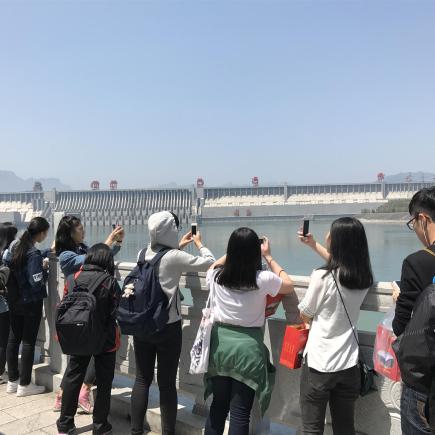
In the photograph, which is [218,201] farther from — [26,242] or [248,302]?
[248,302]

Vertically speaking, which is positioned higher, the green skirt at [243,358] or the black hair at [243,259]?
the black hair at [243,259]

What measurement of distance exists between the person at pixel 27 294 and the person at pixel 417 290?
2813 millimetres

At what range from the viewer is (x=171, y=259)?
2.62m

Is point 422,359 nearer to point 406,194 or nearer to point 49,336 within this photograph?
point 49,336

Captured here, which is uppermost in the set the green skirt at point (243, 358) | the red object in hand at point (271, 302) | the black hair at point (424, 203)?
the black hair at point (424, 203)

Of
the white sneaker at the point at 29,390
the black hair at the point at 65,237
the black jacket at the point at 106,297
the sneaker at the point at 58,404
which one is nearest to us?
the black jacket at the point at 106,297

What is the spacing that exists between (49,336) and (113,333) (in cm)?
147

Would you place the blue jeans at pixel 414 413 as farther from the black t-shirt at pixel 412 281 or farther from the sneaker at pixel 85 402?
the sneaker at pixel 85 402

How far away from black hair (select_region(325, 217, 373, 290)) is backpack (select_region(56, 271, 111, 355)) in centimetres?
146

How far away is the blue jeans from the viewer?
164 centimetres

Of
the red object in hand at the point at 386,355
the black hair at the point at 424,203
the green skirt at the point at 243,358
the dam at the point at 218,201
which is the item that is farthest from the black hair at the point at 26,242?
the dam at the point at 218,201

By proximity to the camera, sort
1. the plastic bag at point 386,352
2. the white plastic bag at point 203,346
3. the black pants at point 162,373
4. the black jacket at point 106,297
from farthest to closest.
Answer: the black jacket at point 106,297 < the black pants at point 162,373 < the white plastic bag at point 203,346 < the plastic bag at point 386,352

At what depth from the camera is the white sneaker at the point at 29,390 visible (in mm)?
3766

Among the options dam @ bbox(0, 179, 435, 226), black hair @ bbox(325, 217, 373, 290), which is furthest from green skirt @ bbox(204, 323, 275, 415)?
dam @ bbox(0, 179, 435, 226)
